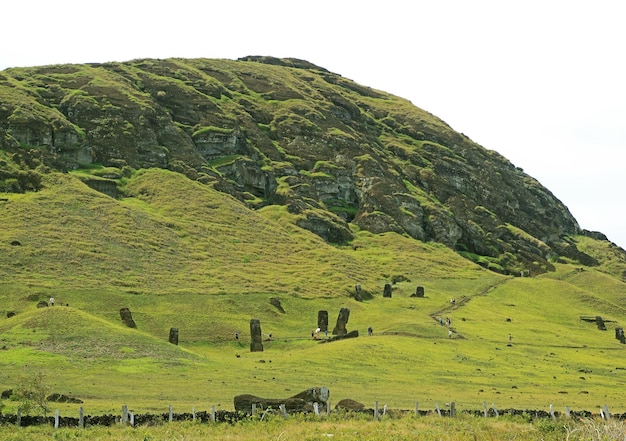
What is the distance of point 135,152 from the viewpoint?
19525 centimetres

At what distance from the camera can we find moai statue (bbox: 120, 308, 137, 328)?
297 feet

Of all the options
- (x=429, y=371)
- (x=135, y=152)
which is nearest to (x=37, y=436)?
(x=429, y=371)

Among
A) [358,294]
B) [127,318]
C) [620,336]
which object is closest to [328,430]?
[127,318]

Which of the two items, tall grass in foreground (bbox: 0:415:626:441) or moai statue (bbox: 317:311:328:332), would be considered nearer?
tall grass in foreground (bbox: 0:415:626:441)

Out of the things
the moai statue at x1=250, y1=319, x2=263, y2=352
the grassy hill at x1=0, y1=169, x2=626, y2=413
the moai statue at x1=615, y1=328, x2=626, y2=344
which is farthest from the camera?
the moai statue at x1=615, y1=328, x2=626, y2=344

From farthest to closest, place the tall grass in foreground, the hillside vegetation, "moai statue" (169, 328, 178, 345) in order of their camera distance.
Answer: "moai statue" (169, 328, 178, 345), the hillside vegetation, the tall grass in foreground

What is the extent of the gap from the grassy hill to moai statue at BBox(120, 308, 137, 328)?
1.16 meters

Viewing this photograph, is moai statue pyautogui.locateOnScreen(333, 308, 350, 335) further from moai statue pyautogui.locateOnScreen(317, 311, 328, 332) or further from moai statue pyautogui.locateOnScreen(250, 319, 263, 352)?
moai statue pyautogui.locateOnScreen(250, 319, 263, 352)

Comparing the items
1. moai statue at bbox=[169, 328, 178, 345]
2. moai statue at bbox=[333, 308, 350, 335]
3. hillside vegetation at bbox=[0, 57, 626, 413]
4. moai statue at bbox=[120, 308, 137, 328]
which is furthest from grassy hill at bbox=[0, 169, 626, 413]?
moai statue at bbox=[169, 328, 178, 345]

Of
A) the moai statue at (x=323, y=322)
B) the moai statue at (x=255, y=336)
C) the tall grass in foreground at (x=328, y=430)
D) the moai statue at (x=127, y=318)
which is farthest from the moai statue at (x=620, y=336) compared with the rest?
the tall grass in foreground at (x=328, y=430)

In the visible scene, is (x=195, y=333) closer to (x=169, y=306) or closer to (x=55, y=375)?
(x=169, y=306)

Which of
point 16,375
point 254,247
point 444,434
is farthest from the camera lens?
point 254,247

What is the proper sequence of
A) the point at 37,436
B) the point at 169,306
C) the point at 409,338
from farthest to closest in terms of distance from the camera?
the point at 169,306 → the point at 409,338 → the point at 37,436

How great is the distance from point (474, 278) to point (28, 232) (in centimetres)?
9520
